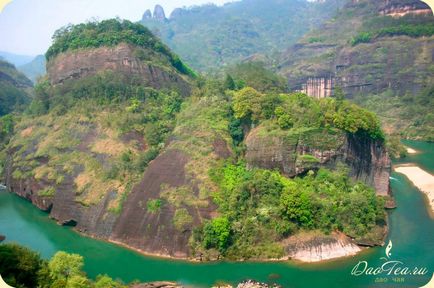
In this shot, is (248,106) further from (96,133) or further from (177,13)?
(177,13)

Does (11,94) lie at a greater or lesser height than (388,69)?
lesser

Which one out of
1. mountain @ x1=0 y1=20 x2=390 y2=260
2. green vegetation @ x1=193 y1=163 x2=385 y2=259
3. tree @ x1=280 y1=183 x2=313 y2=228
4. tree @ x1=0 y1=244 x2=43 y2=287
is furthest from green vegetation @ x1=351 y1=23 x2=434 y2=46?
tree @ x1=0 y1=244 x2=43 y2=287

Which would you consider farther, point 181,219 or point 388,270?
point 181,219

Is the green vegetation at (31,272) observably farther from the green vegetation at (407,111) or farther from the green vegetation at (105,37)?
the green vegetation at (407,111)

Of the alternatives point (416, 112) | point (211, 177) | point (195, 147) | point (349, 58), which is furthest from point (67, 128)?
point (349, 58)

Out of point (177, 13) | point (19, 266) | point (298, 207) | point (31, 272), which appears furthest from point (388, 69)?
point (177, 13)

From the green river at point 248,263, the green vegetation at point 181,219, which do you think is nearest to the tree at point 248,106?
the green vegetation at point 181,219

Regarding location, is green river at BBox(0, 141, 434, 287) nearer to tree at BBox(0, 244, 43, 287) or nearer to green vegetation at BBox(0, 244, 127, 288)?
green vegetation at BBox(0, 244, 127, 288)
